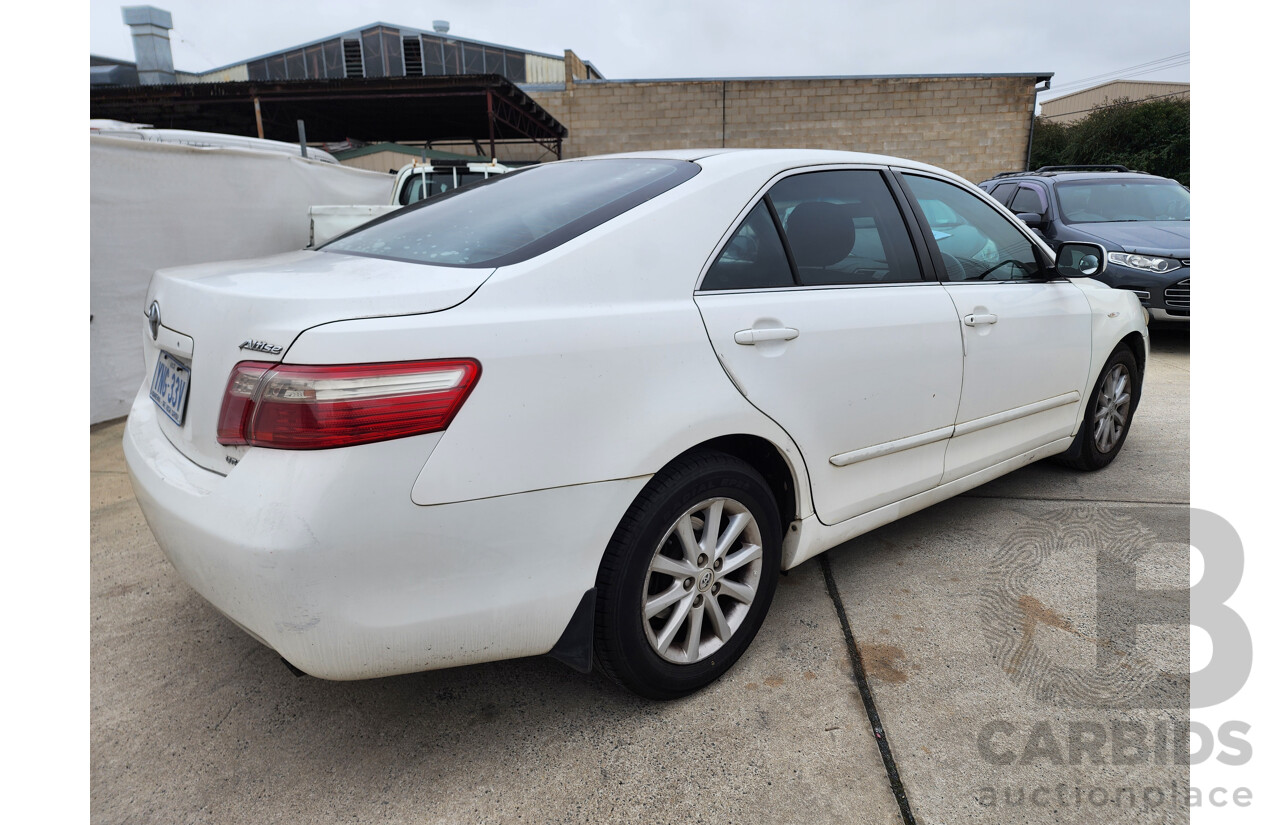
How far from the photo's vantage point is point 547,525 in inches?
69.4

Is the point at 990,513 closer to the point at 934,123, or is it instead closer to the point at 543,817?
the point at 543,817

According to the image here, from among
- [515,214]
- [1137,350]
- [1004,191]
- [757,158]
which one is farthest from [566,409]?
[1004,191]

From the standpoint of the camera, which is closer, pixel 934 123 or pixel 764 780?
pixel 764 780

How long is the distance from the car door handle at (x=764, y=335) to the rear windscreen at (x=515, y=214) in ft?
1.48

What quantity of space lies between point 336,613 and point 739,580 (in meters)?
1.14

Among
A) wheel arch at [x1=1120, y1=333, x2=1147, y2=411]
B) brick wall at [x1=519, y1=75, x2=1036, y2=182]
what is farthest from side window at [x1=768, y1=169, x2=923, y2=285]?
brick wall at [x1=519, y1=75, x2=1036, y2=182]

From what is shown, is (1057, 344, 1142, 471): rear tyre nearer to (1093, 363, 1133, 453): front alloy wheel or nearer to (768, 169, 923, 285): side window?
(1093, 363, 1133, 453): front alloy wheel

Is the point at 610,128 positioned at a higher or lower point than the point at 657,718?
higher

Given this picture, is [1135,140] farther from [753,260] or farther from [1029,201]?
[753,260]

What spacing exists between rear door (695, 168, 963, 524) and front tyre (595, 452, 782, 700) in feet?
0.84

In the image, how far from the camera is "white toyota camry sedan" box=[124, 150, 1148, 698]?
62.9 inches

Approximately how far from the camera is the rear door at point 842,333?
2154mm

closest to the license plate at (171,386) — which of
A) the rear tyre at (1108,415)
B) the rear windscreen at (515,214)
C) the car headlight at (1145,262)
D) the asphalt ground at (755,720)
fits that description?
the rear windscreen at (515,214)

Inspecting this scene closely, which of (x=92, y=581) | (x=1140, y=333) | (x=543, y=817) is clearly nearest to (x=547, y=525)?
(x=543, y=817)
